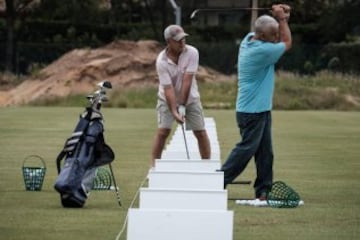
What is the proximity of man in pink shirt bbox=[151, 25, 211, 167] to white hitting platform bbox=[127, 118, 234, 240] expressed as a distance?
1.51 meters

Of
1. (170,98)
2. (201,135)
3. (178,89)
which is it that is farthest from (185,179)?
(201,135)

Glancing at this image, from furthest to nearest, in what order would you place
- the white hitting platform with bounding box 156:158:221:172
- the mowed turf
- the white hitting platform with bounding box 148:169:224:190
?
1. the white hitting platform with bounding box 156:158:221:172
2. the white hitting platform with bounding box 148:169:224:190
3. the mowed turf

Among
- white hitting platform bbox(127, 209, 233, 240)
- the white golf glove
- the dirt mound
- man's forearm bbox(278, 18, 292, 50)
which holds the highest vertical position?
man's forearm bbox(278, 18, 292, 50)

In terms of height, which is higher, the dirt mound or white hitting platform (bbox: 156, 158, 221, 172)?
white hitting platform (bbox: 156, 158, 221, 172)

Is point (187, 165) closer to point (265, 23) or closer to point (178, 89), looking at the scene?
point (265, 23)

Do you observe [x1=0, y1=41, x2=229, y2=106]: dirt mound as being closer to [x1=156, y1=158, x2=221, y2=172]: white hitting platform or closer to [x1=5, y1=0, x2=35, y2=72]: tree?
[x1=5, y1=0, x2=35, y2=72]: tree

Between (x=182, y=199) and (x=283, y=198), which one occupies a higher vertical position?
(x=182, y=199)

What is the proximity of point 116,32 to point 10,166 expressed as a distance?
46.3 metres

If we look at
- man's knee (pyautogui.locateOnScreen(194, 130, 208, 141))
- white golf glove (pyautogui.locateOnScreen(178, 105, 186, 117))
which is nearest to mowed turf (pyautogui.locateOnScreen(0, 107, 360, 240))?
man's knee (pyautogui.locateOnScreen(194, 130, 208, 141))

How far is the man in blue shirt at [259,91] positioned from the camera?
38.8 ft

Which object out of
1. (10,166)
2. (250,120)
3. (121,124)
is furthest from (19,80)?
(250,120)

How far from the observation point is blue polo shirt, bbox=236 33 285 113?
11.9 meters

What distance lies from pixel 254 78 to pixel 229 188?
199 cm

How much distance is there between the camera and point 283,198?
464 inches
